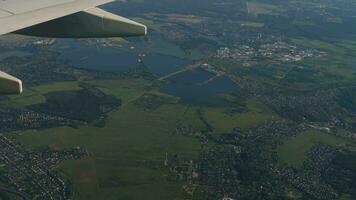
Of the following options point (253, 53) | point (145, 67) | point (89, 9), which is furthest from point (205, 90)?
point (89, 9)

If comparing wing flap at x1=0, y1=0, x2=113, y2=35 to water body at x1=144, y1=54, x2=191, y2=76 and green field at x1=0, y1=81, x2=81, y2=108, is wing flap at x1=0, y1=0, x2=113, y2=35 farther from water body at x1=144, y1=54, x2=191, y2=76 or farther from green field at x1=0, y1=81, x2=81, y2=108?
water body at x1=144, y1=54, x2=191, y2=76

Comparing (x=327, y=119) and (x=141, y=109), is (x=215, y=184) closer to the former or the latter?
(x=141, y=109)

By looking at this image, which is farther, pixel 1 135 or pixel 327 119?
pixel 327 119

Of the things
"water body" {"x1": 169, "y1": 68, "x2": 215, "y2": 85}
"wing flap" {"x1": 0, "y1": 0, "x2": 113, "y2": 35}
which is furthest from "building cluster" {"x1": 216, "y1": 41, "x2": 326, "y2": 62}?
"wing flap" {"x1": 0, "y1": 0, "x2": 113, "y2": 35}

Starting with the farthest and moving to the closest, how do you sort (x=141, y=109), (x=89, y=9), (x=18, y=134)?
(x=141, y=109) < (x=18, y=134) < (x=89, y=9)

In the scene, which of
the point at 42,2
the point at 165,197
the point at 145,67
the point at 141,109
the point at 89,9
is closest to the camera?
the point at 42,2

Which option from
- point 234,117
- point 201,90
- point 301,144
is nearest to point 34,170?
point 234,117
